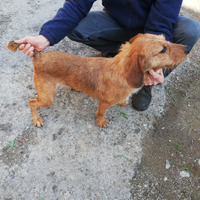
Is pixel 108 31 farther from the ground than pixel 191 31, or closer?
closer

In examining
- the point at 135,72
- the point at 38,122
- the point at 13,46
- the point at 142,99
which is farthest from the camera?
the point at 142,99

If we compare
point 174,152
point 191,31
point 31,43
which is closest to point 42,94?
point 31,43

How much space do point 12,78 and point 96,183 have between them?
2.68m

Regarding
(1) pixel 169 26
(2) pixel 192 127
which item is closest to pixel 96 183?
(2) pixel 192 127

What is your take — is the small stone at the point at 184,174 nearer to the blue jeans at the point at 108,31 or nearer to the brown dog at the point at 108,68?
the brown dog at the point at 108,68

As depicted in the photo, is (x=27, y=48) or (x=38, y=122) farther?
(x=38, y=122)

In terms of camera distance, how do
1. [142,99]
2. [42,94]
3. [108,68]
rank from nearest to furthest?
[108,68], [42,94], [142,99]

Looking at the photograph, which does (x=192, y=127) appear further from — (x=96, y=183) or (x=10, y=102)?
(x=10, y=102)

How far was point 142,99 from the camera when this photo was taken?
127 inches

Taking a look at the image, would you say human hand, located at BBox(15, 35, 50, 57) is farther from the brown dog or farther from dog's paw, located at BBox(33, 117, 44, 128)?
dog's paw, located at BBox(33, 117, 44, 128)

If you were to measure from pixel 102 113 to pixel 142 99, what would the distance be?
893mm

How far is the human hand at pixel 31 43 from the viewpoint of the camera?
2317 millimetres

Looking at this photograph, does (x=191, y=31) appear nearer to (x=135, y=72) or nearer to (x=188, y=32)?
(x=188, y=32)

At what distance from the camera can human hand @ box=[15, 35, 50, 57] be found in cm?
232
